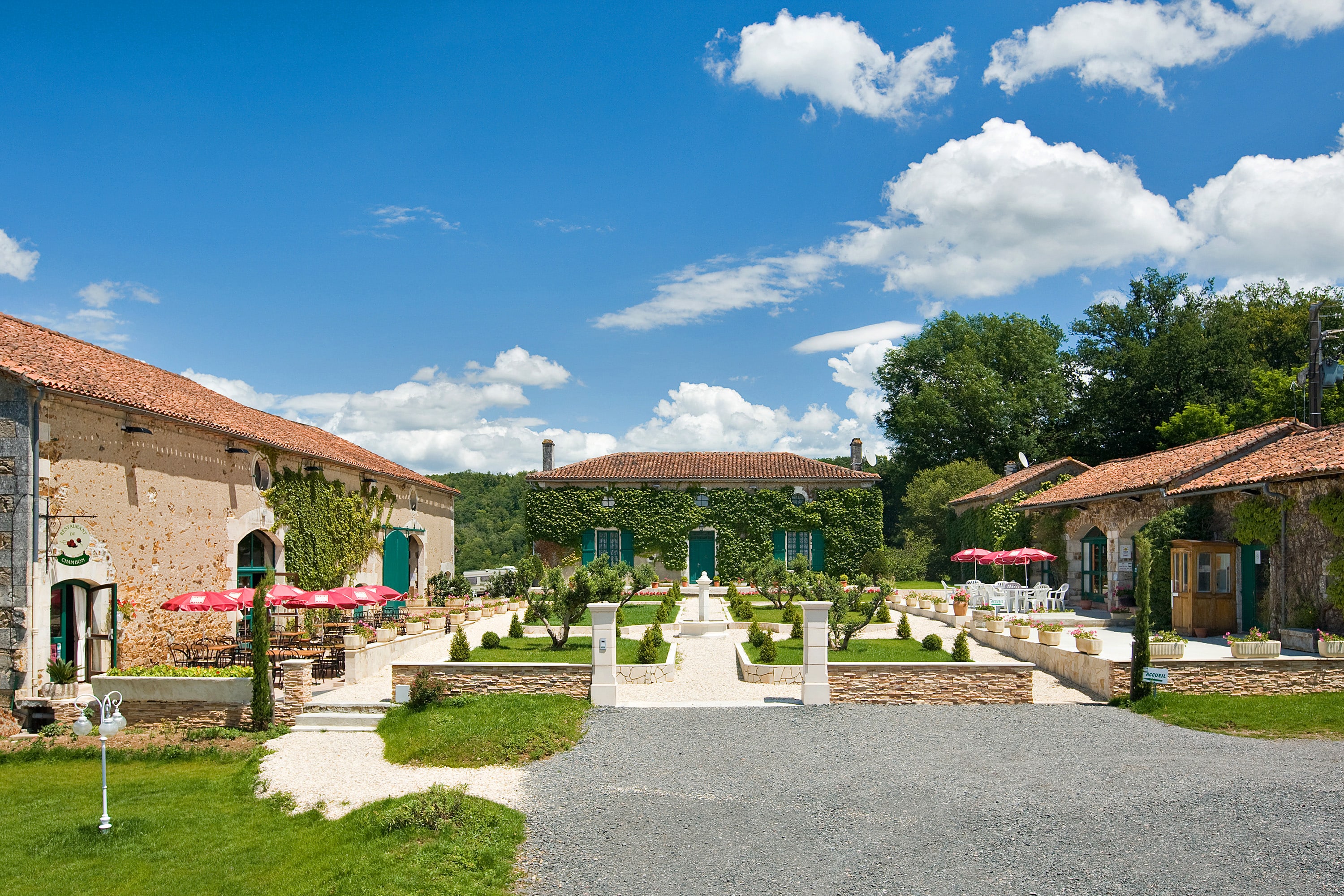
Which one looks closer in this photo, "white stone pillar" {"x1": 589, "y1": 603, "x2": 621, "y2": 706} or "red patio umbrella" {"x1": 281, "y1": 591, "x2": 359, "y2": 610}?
"white stone pillar" {"x1": 589, "y1": 603, "x2": 621, "y2": 706}

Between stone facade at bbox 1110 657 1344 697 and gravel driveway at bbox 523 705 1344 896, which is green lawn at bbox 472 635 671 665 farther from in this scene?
stone facade at bbox 1110 657 1344 697

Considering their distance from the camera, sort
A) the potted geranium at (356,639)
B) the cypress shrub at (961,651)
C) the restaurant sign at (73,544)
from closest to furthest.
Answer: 1. the restaurant sign at (73,544)
2. the cypress shrub at (961,651)
3. the potted geranium at (356,639)

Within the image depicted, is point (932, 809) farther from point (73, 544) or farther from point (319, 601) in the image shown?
point (73, 544)

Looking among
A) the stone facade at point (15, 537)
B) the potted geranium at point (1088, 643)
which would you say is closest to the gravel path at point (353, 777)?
the stone facade at point (15, 537)

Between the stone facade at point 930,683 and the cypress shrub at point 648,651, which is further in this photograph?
the cypress shrub at point 648,651

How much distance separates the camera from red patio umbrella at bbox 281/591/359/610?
49.3 ft

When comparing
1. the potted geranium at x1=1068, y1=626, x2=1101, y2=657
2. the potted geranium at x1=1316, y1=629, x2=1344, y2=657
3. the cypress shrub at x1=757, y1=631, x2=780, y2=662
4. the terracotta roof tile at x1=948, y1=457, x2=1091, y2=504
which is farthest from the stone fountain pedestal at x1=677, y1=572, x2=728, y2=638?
the terracotta roof tile at x1=948, y1=457, x2=1091, y2=504

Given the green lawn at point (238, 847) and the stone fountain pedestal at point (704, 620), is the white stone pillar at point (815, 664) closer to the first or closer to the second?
the green lawn at point (238, 847)

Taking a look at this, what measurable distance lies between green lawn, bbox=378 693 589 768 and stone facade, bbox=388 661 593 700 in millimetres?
165

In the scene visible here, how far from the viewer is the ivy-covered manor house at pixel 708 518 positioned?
32.8 metres

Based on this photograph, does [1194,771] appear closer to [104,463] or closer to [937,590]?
[104,463]

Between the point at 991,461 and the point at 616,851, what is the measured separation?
1626 inches

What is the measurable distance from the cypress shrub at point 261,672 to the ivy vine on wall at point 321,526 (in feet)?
22.4

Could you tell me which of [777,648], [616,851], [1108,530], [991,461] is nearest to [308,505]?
[777,648]
